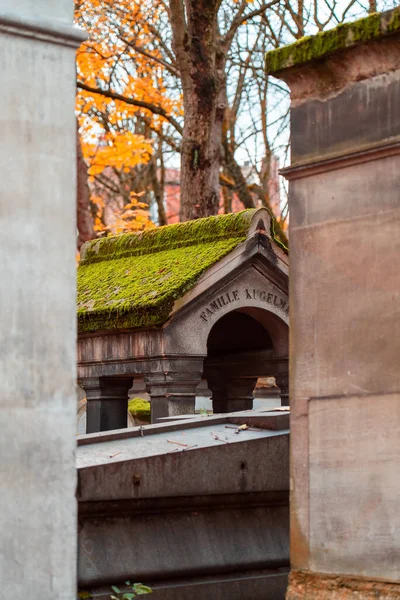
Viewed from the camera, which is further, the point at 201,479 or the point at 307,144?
the point at 201,479

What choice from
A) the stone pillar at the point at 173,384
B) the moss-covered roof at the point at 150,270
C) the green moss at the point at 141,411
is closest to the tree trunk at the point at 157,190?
the green moss at the point at 141,411

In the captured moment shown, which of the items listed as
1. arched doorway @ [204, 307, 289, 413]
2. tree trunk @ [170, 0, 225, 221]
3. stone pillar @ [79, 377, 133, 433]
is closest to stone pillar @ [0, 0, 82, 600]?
stone pillar @ [79, 377, 133, 433]

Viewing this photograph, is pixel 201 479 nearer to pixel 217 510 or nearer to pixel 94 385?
pixel 217 510

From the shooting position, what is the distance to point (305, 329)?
4.61m

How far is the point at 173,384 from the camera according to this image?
26.5ft

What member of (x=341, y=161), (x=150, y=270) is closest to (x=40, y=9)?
(x=341, y=161)

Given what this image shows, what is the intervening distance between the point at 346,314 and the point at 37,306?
1.22 m

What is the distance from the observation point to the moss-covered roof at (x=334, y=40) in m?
4.40

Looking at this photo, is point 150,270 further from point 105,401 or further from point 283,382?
point 283,382

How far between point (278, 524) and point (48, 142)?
2.41 metres

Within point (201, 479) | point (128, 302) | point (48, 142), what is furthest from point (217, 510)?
point (128, 302)

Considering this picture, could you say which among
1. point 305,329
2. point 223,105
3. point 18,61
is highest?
point 223,105

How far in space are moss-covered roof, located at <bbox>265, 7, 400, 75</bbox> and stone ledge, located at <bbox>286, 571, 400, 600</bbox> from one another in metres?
2.11

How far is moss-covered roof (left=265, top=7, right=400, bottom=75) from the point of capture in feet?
14.4
